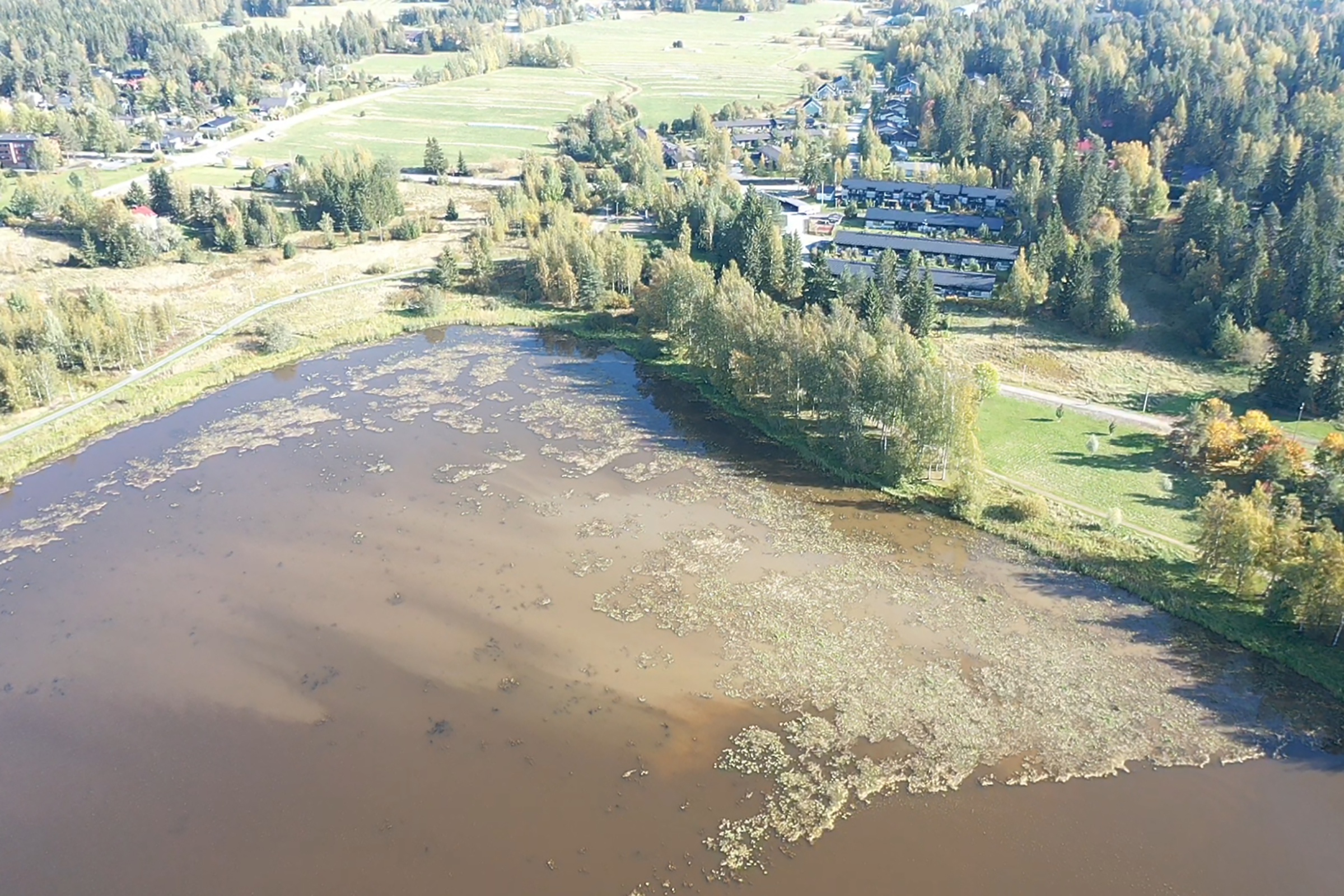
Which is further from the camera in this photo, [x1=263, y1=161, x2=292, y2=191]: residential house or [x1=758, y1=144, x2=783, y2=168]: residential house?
[x1=758, y1=144, x2=783, y2=168]: residential house

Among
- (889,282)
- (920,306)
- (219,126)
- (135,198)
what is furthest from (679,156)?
(219,126)

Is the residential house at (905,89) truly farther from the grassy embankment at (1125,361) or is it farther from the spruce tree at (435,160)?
the grassy embankment at (1125,361)

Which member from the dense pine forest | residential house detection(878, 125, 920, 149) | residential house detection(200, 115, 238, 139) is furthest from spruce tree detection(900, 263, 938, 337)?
residential house detection(200, 115, 238, 139)

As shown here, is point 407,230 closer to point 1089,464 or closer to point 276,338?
point 276,338

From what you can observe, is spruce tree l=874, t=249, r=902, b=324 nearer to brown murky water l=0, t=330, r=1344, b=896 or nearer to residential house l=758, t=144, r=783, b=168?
brown murky water l=0, t=330, r=1344, b=896

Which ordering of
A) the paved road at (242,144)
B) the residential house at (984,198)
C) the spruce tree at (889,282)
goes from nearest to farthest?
the spruce tree at (889,282)
the residential house at (984,198)
the paved road at (242,144)

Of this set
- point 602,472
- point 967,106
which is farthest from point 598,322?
point 967,106

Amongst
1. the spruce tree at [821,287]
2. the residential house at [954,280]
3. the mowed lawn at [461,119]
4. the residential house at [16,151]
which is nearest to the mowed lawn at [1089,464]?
the spruce tree at [821,287]
